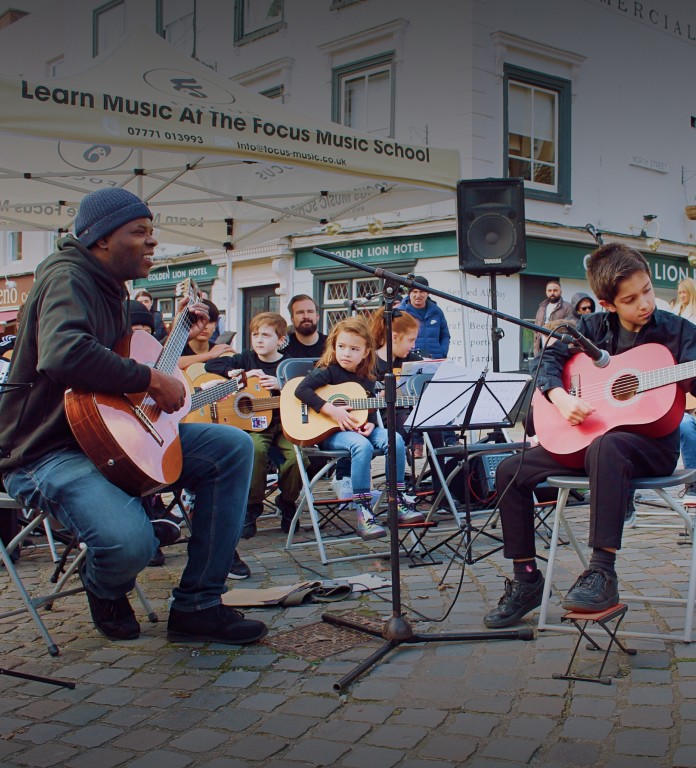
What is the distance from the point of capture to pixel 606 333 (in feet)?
12.5

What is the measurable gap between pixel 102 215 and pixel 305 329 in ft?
11.2

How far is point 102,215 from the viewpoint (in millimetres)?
3445

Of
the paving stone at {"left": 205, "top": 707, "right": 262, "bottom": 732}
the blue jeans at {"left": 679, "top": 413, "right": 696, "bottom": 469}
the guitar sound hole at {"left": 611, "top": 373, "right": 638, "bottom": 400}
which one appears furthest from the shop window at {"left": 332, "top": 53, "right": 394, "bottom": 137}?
A: the paving stone at {"left": 205, "top": 707, "right": 262, "bottom": 732}

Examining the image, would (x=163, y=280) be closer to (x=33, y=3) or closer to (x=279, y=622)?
(x=33, y=3)

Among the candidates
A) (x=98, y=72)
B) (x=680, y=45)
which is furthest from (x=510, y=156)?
(x=98, y=72)

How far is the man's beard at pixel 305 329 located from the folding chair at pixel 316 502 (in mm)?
412

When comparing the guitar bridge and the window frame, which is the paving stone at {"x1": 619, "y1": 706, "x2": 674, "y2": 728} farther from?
the window frame

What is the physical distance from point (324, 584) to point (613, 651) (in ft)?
5.09

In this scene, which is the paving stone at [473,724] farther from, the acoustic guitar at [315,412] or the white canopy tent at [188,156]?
the white canopy tent at [188,156]

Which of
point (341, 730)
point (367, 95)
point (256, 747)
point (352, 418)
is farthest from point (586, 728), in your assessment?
point (367, 95)

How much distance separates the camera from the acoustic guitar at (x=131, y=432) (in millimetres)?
3184

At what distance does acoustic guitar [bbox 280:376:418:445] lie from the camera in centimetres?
551

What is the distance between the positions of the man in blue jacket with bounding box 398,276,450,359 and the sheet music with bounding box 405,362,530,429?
5.17 m

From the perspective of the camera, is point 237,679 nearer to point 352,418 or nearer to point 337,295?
point 352,418
